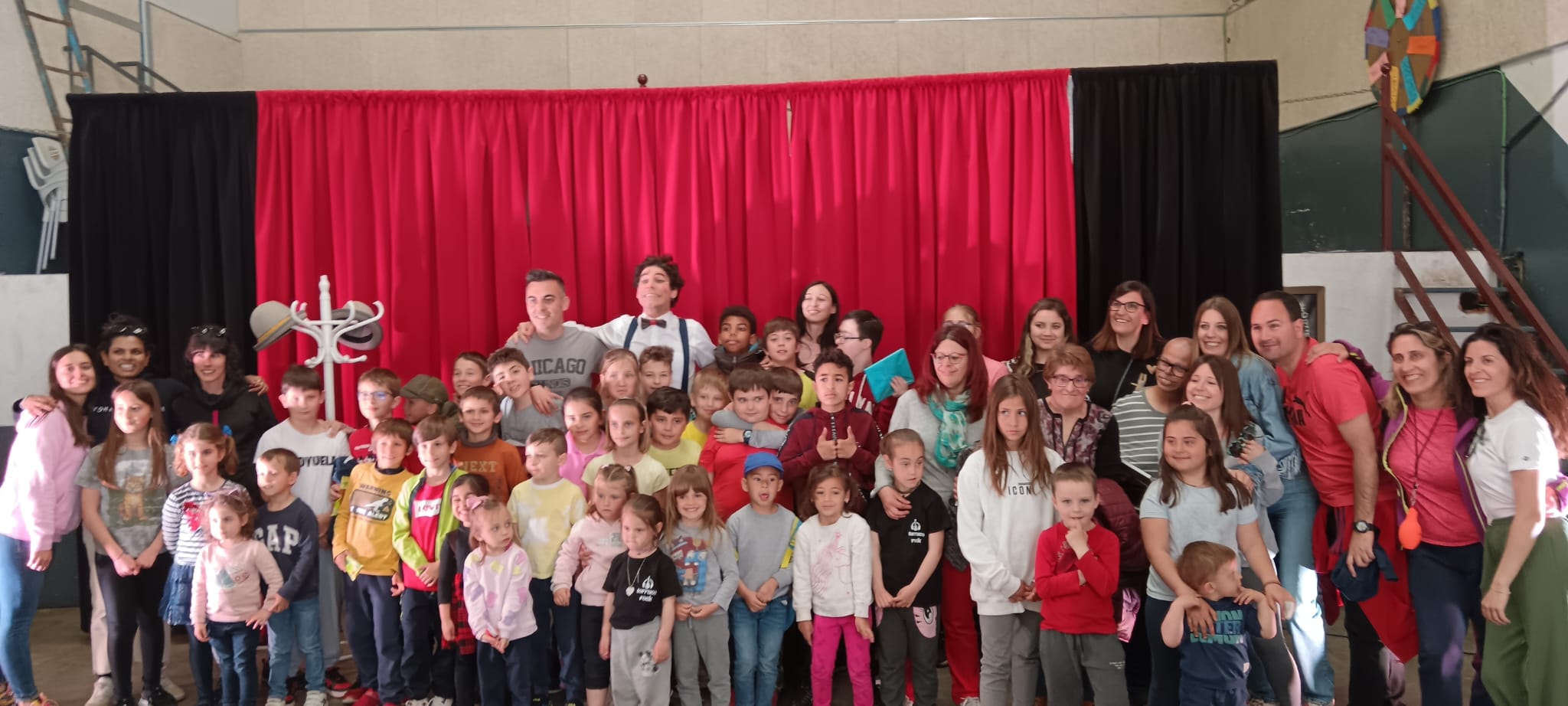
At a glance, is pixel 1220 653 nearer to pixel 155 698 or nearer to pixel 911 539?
pixel 911 539

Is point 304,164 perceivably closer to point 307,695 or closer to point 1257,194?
point 307,695

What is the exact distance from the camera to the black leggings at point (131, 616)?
3.46 meters

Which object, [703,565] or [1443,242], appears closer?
[703,565]

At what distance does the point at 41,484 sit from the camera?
3441mm

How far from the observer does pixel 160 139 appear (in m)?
4.45

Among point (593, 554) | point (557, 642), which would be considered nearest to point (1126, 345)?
point (593, 554)

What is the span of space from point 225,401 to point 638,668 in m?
1.99

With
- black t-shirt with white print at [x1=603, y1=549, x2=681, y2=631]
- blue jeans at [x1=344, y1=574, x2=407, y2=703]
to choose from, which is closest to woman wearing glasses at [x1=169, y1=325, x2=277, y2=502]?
blue jeans at [x1=344, y1=574, x2=407, y2=703]

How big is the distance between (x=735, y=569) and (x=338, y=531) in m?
1.42

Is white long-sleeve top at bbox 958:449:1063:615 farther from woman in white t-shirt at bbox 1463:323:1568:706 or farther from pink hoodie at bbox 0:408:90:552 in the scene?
pink hoodie at bbox 0:408:90:552

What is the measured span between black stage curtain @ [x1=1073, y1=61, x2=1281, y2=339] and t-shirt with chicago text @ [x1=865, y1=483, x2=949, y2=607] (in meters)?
1.53

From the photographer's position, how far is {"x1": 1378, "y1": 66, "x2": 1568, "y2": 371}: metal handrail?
4.17 metres

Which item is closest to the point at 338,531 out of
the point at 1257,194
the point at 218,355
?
the point at 218,355

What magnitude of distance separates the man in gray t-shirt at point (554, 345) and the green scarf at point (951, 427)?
4.79 ft
